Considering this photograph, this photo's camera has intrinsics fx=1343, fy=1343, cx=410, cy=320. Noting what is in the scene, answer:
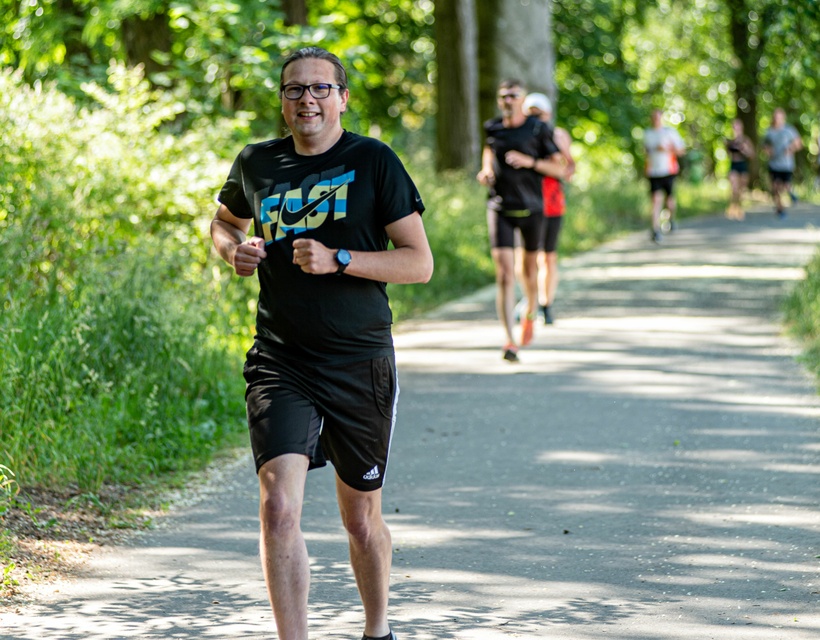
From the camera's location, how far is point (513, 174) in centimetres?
1093

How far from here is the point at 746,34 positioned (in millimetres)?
36000

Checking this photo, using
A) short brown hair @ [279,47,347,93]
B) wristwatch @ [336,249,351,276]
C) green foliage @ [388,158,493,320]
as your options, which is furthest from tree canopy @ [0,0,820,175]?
wristwatch @ [336,249,351,276]

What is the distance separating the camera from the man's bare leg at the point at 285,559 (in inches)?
153

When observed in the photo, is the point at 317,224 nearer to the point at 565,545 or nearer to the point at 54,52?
the point at 565,545

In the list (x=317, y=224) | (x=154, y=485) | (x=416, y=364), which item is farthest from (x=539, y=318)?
(x=317, y=224)

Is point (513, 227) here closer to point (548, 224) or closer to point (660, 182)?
point (548, 224)

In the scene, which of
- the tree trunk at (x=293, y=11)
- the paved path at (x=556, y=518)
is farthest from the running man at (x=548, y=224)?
the tree trunk at (x=293, y=11)

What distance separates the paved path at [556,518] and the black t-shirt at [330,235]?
1.18 m

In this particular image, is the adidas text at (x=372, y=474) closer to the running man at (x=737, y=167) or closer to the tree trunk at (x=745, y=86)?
the running man at (x=737, y=167)

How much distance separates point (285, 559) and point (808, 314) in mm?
8799

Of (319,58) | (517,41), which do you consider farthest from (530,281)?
(517,41)

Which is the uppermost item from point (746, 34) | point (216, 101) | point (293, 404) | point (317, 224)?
point (746, 34)

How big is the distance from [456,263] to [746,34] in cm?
2240

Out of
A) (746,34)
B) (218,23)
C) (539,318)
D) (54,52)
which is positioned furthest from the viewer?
(746,34)
